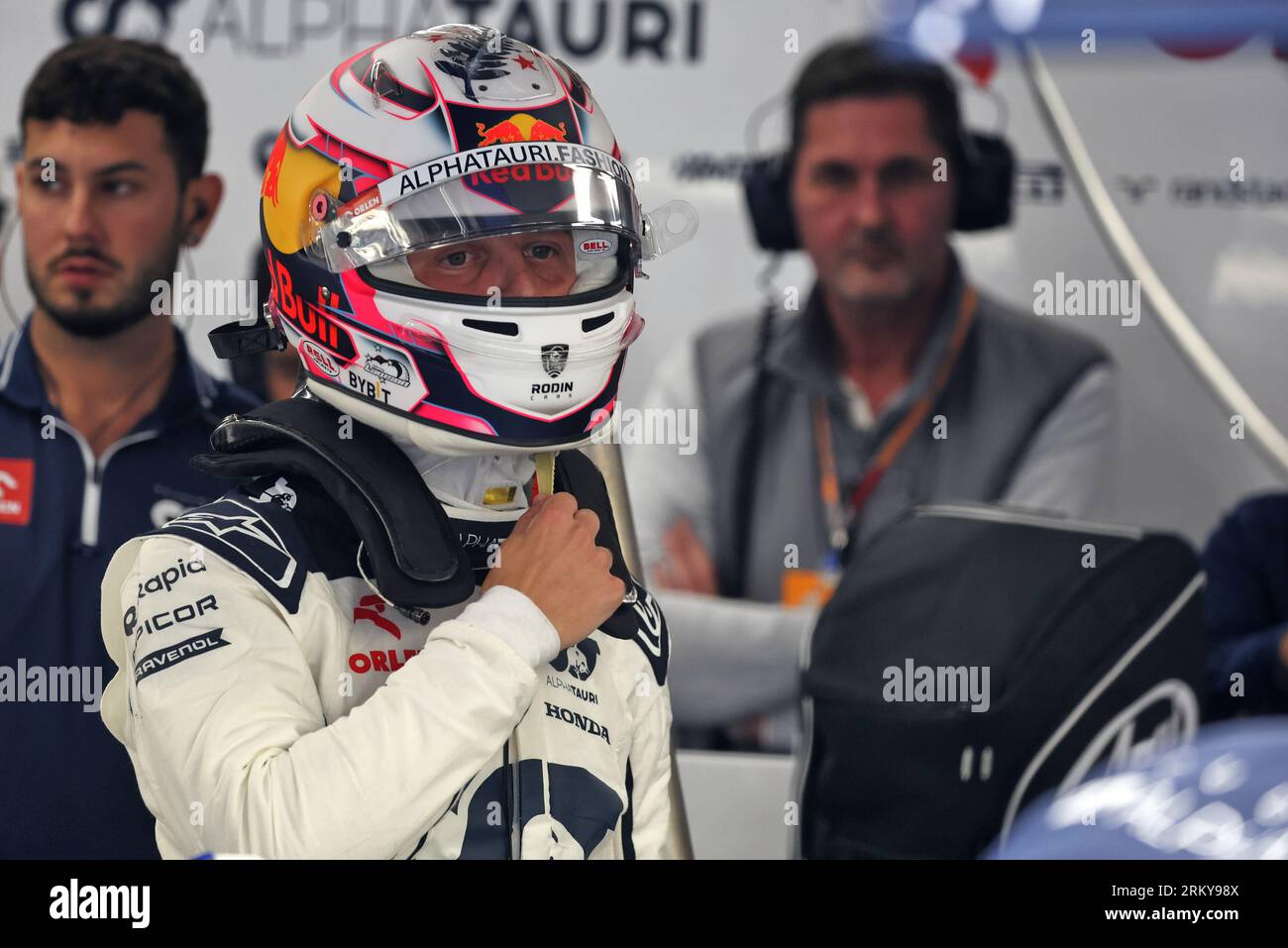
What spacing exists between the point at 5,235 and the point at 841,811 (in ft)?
6.25

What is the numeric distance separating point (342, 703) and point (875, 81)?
1813 mm

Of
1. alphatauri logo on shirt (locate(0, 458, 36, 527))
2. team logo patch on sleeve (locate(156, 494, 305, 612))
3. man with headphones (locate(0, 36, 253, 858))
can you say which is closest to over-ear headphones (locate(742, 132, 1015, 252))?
man with headphones (locate(0, 36, 253, 858))

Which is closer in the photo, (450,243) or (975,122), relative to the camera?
(450,243)

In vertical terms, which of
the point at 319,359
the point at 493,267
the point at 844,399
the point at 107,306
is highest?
the point at 493,267

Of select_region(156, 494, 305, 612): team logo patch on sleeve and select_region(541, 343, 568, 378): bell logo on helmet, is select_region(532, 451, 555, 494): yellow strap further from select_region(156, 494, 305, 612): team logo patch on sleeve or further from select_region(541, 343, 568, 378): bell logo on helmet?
select_region(156, 494, 305, 612): team logo patch on sleeve

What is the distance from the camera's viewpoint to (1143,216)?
9.39 ft

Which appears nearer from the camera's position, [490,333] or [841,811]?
[490,333]

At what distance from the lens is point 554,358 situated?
5.24 ft

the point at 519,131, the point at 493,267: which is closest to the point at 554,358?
the point at 493,267

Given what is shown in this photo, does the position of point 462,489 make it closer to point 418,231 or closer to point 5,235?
point 418,231

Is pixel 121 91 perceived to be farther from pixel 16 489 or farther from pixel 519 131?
pixel 519 131

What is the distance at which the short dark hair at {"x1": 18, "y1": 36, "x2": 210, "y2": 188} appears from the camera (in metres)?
2.69

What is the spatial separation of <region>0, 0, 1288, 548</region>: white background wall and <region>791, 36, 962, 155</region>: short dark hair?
37 millimetres
